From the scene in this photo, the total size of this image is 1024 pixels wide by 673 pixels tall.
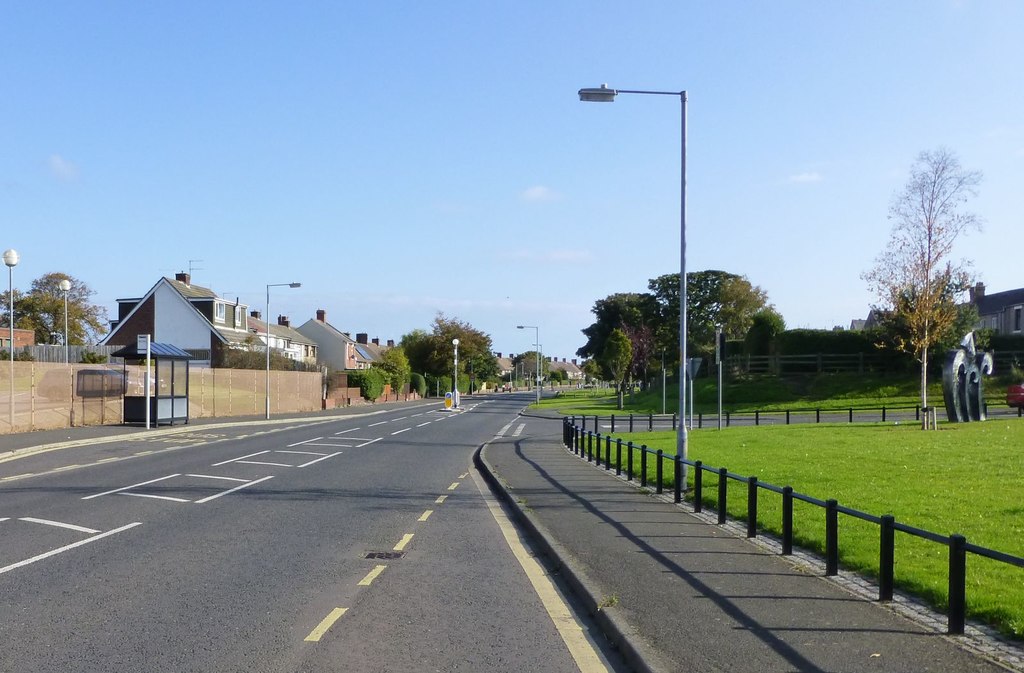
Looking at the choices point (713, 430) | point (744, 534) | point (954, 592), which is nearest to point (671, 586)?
point (954, 592)

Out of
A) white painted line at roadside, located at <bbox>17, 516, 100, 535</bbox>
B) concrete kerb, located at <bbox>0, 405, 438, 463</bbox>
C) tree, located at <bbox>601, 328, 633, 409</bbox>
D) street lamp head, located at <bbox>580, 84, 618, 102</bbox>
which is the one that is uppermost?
street lamp head, located at <bbox>580, 84, 618, 102</bbox>

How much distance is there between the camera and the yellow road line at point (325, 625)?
21.5 feet

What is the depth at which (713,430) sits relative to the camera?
31.8 meters

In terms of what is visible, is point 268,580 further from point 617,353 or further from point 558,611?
point 617,353

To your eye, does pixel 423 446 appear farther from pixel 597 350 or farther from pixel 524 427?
pixel 597 350

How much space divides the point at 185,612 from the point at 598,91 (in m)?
11.6

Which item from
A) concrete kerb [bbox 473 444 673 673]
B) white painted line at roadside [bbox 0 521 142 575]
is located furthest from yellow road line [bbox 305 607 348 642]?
white painted line at roadside [bbox 0 521 142 575]

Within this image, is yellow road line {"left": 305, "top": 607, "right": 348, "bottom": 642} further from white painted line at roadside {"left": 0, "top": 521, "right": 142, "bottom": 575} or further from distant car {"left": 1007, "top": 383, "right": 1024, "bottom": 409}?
distant car {"left": 1007, "top": 383, "right": 1024, "bottom": 409}

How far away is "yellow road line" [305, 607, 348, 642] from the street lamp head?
1105 cm

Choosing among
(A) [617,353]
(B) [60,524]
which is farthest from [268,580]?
(A) [617,353]

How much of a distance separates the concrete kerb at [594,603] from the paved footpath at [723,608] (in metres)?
0.01

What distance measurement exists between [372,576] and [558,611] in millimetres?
2143

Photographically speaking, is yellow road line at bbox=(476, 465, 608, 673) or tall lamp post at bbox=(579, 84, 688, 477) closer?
yellow road line at bbox=(476, 465, 608, 673)

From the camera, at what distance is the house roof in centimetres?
7456
